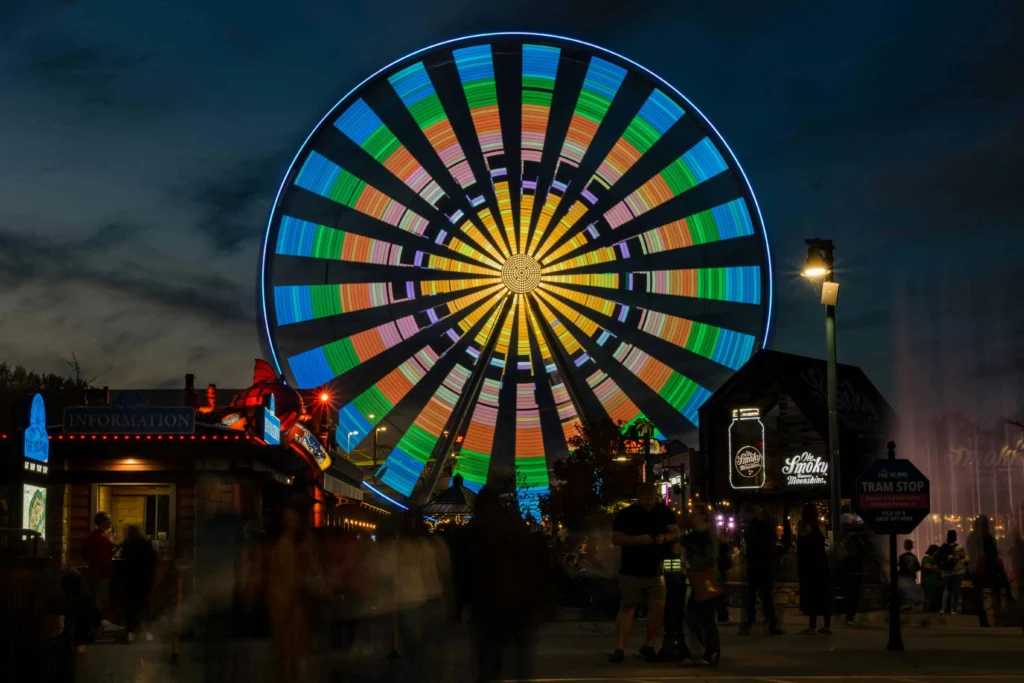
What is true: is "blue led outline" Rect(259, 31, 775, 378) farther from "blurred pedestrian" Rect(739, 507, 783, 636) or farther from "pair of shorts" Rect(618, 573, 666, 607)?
"pair of shorts" Rect(618, 573, 666, 607)

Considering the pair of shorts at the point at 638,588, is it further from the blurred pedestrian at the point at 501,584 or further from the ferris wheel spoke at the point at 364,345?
the ferris wheel spoke at the point at 364,345

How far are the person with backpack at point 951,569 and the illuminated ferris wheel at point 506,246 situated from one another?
9197mm

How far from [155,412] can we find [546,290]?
1213 centimetres

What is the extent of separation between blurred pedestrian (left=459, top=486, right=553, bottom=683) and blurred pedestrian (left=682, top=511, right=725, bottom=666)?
3056 millimetres

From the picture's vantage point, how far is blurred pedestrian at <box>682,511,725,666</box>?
10445 millimetres

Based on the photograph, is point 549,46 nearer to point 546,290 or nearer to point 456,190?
point 456,190

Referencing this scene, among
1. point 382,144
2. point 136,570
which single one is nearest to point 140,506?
point 136,570

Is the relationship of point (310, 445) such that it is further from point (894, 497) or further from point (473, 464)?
point (894, 497)

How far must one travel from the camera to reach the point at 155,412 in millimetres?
21500

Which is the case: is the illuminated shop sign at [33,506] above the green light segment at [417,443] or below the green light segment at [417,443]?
below

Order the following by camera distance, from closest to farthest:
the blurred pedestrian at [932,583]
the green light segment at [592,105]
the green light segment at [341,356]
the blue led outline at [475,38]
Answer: the blurred pedestrian at [932,583] < the blue led outline at [475,38] < the green light segment at [341,356] < the green light segment at [592,105]

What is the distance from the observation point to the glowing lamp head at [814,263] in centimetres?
1638

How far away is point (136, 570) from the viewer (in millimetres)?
12867

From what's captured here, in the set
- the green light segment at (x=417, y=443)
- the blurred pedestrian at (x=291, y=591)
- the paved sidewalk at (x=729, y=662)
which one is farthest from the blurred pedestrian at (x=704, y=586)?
the green light segment at (x=417, y=443)
